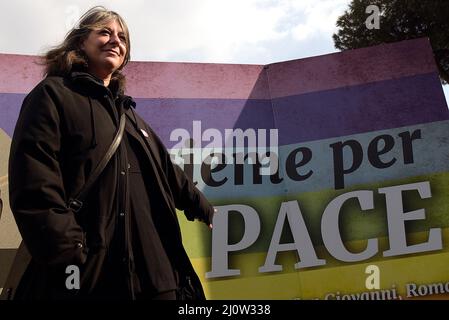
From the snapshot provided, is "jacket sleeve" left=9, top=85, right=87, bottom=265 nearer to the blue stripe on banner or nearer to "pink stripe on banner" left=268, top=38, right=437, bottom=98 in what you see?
the blue stripe on banner

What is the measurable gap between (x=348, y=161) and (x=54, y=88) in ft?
13.5

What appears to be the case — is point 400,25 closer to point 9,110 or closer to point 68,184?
point 9,110

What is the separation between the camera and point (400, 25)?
308 inches

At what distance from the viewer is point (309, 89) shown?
5762 millimetres

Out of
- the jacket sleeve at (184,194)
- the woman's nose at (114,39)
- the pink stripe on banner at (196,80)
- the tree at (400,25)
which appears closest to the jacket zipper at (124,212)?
the jacket sleeve at (184,194)

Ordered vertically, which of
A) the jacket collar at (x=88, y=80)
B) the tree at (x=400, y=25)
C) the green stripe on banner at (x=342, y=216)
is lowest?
the jacket collar at (x=88, y=80)

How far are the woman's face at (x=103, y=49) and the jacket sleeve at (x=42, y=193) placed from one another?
0.36 metres

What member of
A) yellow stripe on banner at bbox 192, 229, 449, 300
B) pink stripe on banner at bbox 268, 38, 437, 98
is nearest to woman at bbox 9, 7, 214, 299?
yellow stripe on banner at bbox 192, 229, 449, 300

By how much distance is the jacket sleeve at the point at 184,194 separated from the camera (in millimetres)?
2059

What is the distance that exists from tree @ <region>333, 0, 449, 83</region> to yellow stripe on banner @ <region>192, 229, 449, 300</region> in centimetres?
382

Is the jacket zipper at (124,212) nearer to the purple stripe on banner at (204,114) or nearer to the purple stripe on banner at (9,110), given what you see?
the purple stripe on banner at (204,114)

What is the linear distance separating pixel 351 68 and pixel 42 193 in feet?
16.2
